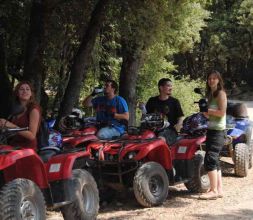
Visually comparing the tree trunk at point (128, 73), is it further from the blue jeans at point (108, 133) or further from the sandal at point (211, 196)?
the sandal at point (211, 196)

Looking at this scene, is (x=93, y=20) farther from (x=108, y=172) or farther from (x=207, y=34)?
(x=207, y=34)

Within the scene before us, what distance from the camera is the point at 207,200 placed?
744cm

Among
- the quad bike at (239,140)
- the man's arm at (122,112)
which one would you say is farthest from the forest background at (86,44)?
the quad bike at (239,140)

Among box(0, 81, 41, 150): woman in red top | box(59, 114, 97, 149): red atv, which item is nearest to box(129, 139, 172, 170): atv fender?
box(59, 114, 97, 149): red atv

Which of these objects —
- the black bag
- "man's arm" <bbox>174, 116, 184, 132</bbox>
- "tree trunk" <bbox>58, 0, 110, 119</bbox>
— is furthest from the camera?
"tree trunk" <bbox>58, 0, 110, 119</bbox>

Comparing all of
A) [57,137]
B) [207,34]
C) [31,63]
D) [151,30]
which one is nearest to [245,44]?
[207,34]

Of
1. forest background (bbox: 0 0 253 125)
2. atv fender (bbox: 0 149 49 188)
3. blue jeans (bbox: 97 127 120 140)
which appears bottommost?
atv fender (bbox: 0 149 49 188)

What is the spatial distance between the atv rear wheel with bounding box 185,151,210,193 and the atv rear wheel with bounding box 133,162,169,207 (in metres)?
0.73

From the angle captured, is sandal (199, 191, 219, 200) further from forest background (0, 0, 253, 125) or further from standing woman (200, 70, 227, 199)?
forest background (0, 0, 253, 125)

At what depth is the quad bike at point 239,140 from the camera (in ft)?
29.7

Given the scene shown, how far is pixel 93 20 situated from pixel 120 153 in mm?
4148

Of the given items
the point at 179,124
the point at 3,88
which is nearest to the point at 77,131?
the point at 179,124

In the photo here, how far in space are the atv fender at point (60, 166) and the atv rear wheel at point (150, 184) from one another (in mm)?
1242

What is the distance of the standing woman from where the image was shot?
7.33 m
